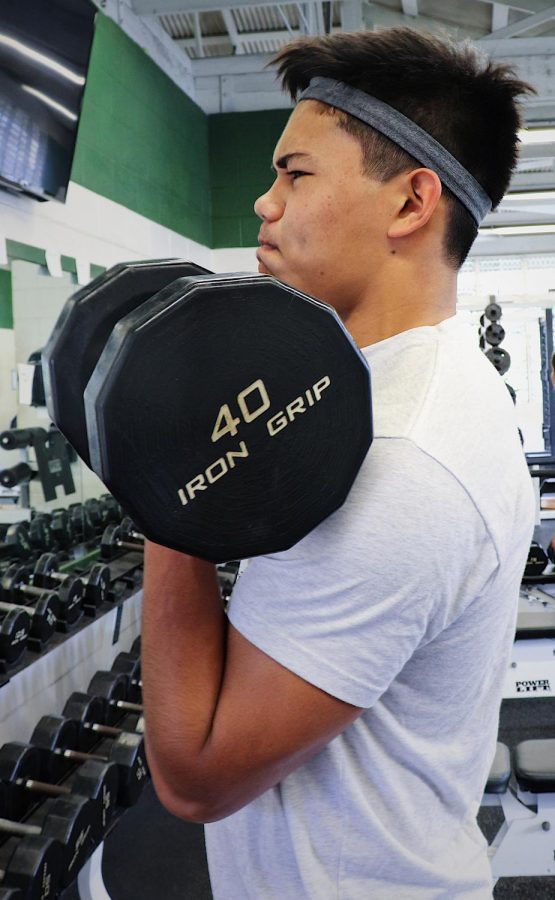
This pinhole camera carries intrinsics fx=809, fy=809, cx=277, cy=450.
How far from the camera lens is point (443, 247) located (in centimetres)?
82

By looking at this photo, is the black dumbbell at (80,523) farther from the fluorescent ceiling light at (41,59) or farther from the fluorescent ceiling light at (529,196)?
the fluorescent ceiling light at (529,196)

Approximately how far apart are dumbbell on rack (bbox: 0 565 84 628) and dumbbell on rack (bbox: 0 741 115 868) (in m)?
0.45

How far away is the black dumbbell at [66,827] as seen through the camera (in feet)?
6.26

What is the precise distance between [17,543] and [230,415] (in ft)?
8.81

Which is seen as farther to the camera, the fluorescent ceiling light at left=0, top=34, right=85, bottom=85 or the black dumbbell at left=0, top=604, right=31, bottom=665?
the fluorescent ceiling light at left=0, top=34, right=85, bottom=85

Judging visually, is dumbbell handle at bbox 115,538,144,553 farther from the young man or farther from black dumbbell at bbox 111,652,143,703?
the young man

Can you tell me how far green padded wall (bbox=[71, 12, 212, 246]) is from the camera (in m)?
3.76

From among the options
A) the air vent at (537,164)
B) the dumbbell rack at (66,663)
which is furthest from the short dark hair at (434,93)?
the air vent at (537,164)

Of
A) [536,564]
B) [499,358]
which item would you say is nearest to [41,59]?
[536,564]

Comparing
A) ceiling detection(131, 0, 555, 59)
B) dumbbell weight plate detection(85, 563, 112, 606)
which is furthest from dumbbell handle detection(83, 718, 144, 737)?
ceiling detection(131, 0, 555, 59)

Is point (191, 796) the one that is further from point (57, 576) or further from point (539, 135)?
point (539, 135)

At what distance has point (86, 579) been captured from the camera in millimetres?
2832

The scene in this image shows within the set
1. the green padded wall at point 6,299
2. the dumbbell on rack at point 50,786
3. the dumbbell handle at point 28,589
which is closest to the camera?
the dumbbell on rack at point 50,786

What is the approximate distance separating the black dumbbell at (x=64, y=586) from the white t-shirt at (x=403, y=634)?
1873 millimetres
